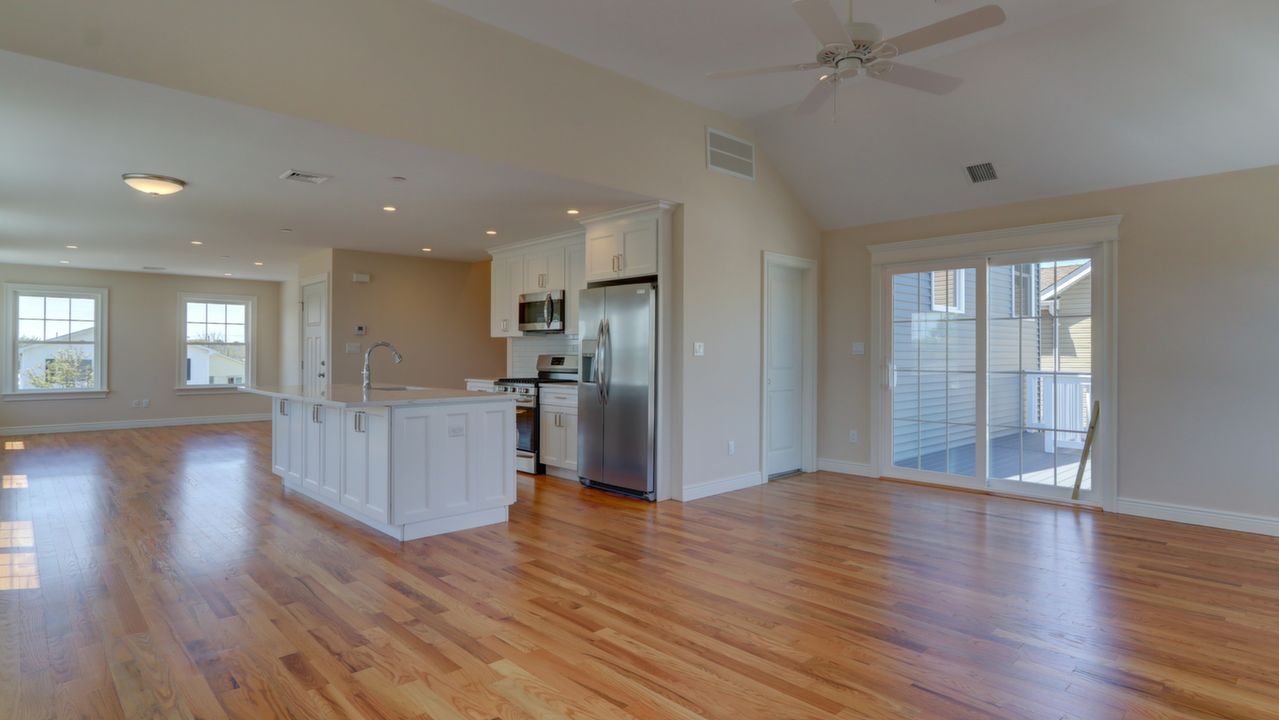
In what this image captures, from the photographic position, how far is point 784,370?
6250mm

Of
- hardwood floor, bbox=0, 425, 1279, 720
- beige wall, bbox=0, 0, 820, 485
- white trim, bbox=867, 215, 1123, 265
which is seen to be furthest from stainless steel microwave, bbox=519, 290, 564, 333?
white trim, bbox=867, 215, 1123, 265

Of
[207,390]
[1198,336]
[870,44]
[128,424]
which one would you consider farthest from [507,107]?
[128,424]

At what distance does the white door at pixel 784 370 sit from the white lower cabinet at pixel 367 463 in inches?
131

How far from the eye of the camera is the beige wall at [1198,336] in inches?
171

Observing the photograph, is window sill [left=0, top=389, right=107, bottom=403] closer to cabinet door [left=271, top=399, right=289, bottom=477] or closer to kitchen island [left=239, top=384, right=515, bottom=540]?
cabinet door [left=271, top=399, right=289, bottom=477]

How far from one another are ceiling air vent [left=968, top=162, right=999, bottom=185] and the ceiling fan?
2302 mm

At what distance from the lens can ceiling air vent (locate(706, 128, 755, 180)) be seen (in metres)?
5.37

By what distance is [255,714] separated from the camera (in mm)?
2107

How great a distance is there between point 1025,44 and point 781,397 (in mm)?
3363

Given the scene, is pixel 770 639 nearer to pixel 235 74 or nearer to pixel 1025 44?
pixel 235 74

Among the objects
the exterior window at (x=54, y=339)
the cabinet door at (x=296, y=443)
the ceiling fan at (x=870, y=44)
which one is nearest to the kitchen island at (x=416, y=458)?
the cabinet door at (x=296, y=443)

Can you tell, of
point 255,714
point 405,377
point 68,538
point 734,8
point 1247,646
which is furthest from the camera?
point 405,377

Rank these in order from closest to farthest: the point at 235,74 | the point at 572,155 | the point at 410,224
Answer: the point at 235,74 → the point at 572,155 → the point at 410,224

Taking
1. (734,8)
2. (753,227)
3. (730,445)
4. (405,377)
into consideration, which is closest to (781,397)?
(730,445)
